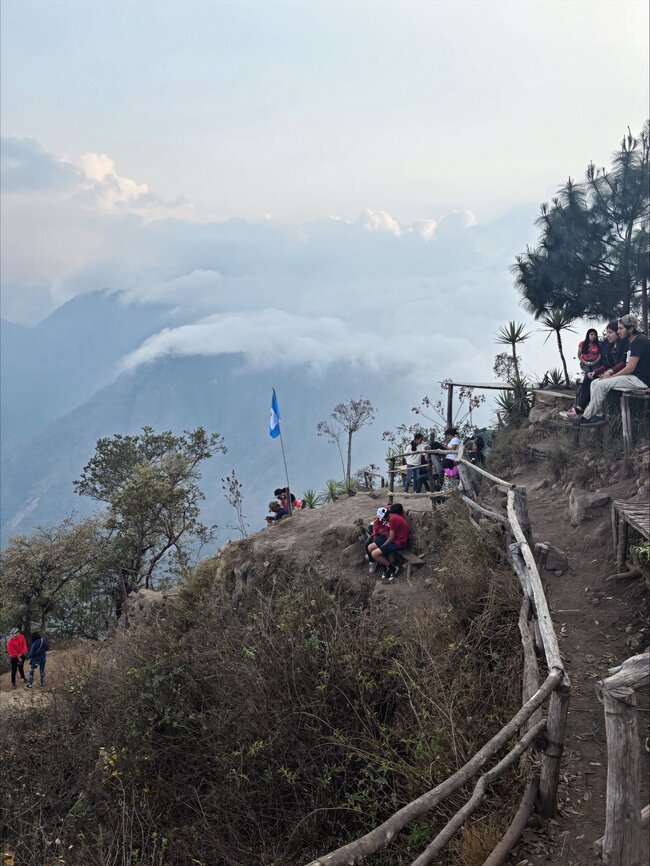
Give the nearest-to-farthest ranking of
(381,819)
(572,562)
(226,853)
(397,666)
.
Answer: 1. (381,819)
2. (226,853)
3. (397,666)
4. (572,562)

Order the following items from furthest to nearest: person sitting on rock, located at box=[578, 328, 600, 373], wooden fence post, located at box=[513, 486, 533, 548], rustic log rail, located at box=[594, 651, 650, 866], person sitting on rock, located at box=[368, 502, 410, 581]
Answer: person sitting on rock, located at box=[578, 328, 600, 373], person sitting on rock, located at box=[368, 502, 410, 581], wooden fence post, located at box=[513, 486, 533, 548], rustic log rail, located at box=[594, 651, 650, 866]

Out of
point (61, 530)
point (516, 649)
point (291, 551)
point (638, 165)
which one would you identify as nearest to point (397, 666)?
point (516, 649)

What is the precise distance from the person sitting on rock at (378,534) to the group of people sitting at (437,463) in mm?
2291

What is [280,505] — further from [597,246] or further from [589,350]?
[597,246]

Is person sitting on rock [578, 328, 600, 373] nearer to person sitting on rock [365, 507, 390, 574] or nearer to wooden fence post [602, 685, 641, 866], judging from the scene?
person sitting on rock [365, 507, 390, 574]

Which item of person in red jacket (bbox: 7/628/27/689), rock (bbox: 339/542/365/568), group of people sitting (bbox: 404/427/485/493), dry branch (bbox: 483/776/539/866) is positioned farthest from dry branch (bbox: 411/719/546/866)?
person in red jacket (bbox: 7/628/27/689)

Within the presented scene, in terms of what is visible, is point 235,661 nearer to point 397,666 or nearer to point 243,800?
point 243,800

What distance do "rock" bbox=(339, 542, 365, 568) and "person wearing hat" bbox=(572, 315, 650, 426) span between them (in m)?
4.68

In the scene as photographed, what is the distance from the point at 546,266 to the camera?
1742 cm

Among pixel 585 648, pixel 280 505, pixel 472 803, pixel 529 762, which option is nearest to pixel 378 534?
pixel 585 648

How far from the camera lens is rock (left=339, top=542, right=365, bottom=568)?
11.0 metres

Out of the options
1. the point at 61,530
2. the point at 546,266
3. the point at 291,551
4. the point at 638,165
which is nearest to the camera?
the point at 291,551

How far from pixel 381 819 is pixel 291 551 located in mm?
7107

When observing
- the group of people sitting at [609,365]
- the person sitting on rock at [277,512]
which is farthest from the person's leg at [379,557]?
the person sitting on rock at [277,512]
